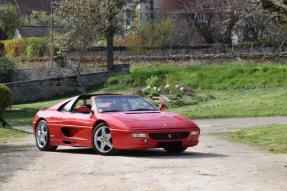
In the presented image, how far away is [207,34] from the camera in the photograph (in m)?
62.0

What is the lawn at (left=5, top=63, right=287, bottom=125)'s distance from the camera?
101ft

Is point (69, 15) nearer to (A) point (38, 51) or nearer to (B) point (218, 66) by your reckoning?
(B) point (218, 66)

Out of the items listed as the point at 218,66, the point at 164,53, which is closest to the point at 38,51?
the point at 164,53

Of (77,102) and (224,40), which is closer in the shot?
(77,102)

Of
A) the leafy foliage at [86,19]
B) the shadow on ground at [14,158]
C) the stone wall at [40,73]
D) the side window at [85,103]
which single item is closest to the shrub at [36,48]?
the stone wall at [40,73]

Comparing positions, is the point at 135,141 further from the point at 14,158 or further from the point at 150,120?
the point at 14,158

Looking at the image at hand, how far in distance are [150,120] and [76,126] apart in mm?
1969

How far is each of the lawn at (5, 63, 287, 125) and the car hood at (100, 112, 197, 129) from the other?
1388 centimetres

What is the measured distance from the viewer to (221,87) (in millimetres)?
40625

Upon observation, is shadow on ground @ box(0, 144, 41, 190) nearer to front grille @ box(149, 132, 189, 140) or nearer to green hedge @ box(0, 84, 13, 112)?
front grille @ box(149, 132, 189, 140)

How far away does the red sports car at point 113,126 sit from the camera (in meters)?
14.8

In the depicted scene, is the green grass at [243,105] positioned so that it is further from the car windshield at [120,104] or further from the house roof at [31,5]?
the house roof at [31,5]

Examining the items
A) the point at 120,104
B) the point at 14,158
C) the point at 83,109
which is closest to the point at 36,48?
the point at 83,109

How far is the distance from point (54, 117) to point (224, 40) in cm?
4330
